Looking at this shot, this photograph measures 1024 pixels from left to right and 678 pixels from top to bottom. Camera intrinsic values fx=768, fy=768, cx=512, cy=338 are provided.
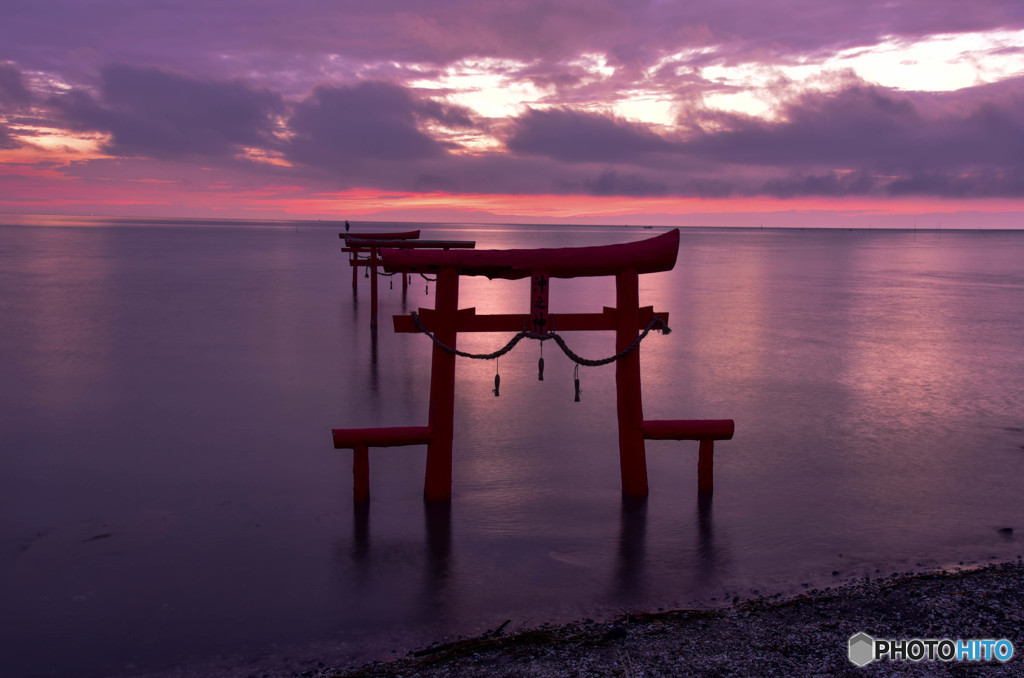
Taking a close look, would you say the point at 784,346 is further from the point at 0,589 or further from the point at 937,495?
the point at 0,589

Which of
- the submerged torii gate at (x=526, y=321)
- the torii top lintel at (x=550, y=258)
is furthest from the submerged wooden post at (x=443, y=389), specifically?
the torii top lintel at (x=550, y=258)

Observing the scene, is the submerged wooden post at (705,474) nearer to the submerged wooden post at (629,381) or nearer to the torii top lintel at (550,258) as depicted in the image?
the submerged wooden post at (629,381)

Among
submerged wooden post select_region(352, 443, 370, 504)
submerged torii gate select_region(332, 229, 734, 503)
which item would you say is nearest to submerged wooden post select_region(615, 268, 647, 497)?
submerged torii gate select_region(332, 229, 734, 503)

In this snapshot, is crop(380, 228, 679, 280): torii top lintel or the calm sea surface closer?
the calm sea surface

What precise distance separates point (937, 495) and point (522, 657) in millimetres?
5551

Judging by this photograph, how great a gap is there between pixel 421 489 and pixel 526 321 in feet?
7.39

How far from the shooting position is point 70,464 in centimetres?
896

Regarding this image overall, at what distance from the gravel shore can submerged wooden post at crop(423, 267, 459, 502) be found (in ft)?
7.87

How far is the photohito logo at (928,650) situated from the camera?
4.75 metres

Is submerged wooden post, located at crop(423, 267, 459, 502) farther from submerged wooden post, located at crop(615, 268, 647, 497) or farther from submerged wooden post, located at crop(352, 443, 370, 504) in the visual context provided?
submerged wooden post, located at crop(615, 268, 647, 497)

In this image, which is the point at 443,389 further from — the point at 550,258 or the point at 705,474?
the point at 705,474

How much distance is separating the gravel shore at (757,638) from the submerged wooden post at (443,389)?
240 centimetres

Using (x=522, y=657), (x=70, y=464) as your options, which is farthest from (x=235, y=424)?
(x=522, y=657)

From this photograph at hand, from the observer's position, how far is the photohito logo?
475cm
